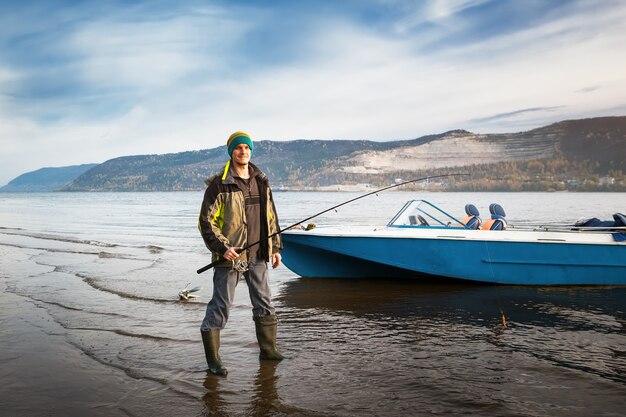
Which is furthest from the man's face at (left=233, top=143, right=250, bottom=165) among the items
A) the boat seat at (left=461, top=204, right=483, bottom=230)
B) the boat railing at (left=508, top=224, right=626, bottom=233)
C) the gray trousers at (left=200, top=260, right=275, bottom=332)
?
the boat railing at (left=508, top=224, right=626, bottom=233)

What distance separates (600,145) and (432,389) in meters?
149

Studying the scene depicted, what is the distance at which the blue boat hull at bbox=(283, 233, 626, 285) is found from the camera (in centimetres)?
947

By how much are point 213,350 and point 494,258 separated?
6.47 meters

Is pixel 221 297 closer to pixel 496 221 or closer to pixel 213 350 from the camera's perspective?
pixel 213 350

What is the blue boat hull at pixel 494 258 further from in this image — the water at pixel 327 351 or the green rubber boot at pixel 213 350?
the green rubber boot at pixel 213 350

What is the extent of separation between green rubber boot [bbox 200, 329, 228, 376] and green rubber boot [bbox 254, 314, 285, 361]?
44 cm

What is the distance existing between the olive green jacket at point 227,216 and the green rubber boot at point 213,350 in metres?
0.70

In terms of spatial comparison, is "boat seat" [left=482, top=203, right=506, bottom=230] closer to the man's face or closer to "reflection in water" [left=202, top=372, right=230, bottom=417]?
the man's face

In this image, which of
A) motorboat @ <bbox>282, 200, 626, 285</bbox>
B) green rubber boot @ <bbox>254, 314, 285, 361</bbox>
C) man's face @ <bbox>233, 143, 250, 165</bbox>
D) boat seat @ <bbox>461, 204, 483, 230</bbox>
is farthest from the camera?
boat seat @ <bbox>461, 204, 483, 230</bbox>

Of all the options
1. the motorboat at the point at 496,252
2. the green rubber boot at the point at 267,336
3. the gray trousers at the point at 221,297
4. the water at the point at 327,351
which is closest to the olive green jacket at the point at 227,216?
the gray trousers at the point at 221,297

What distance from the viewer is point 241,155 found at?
15.1 ft

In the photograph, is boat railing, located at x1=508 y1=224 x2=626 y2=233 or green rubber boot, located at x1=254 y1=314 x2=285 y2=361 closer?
green rubber boot, located at x1=254 y1=314 x2=285 y2=361

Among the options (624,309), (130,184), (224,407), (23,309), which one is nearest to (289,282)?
(23,309)

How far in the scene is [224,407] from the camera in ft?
13.2
